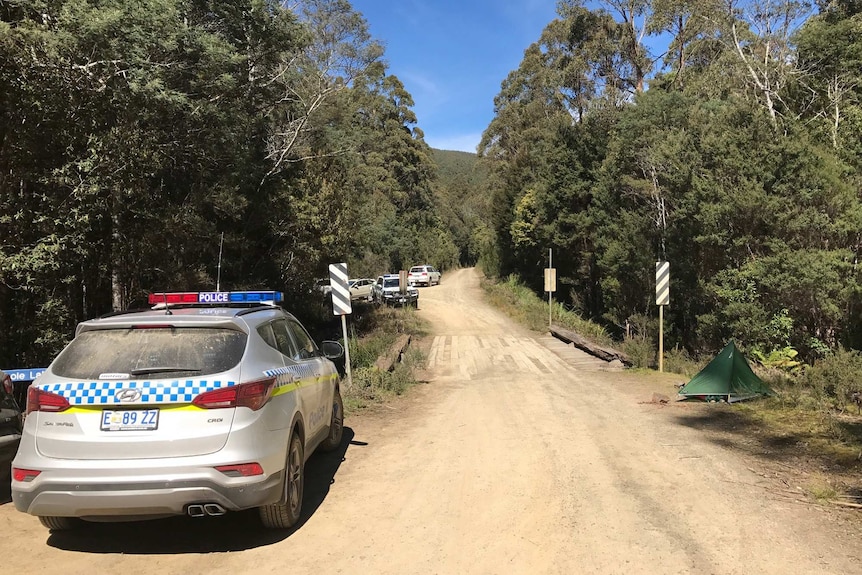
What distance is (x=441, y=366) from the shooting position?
1608 cm

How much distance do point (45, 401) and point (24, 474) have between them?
1.66 feet

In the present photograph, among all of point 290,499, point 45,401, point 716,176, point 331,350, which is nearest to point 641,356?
point 716,176

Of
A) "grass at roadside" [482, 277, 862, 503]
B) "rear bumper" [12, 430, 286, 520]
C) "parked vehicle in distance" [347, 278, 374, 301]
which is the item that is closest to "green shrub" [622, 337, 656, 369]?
"grass at roadside" [482, 277, 862, 503]

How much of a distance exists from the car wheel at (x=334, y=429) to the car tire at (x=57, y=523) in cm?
271

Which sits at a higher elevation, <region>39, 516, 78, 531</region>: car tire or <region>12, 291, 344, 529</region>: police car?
<region>12, 291, 344, 529</region>: police car

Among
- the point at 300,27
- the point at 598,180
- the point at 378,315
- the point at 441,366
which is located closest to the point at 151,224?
the point at 300,27

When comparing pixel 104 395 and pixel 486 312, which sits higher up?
pixel 104 395

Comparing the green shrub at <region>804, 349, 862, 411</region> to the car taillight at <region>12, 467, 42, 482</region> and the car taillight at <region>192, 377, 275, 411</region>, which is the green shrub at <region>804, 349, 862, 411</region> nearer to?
the car taillight at <region>192, 377, 275, 411</region>

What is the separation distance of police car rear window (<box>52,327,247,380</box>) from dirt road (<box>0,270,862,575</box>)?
136 centimetres

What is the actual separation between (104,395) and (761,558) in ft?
15.5

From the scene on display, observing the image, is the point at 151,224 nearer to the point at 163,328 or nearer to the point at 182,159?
the point at 182,159

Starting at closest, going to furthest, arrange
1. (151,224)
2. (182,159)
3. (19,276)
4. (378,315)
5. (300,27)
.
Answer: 1. (19,276)
2. (151,224)
3. (182,159)
4. (300,27)
5. (378,315)

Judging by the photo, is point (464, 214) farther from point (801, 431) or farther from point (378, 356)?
point (801, 431)

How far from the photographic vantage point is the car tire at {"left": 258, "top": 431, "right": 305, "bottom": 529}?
175 inches
